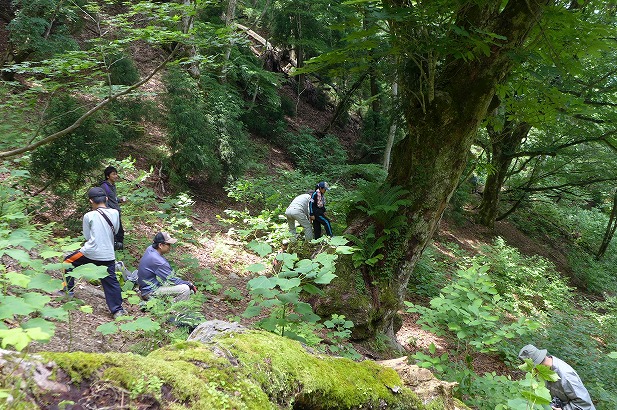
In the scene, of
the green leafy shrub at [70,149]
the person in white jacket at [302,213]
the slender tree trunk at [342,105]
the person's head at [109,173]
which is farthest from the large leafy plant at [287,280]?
the slender tree trunk at [342,105]

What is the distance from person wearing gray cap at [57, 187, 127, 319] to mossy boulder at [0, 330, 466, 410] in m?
3.06

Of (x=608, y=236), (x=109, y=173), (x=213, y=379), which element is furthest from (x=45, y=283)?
(x=608, y=236)

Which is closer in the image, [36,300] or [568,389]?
[36,300]

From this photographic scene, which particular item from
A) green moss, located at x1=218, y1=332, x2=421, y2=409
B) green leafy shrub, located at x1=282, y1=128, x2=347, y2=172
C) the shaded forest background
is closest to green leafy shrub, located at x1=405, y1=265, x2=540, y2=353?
the shaded forest background

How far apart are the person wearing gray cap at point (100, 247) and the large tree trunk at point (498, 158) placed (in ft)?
42.2

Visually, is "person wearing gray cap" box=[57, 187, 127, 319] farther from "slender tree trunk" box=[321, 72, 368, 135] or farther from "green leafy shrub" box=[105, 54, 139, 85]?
"slender tree trunk" box=[321, 72, 368, 135]

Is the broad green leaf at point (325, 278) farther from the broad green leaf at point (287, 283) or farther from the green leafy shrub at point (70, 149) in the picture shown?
the green leafy shrub at point (70, 149)

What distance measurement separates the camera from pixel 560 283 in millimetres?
11797

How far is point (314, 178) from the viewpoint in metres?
12.9

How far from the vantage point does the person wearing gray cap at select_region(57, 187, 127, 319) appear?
14.2ft

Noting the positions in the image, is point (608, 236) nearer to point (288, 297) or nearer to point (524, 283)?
point (524, 283)

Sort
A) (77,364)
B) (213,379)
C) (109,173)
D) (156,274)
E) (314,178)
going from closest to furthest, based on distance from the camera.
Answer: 1. (77,364)
2. (213,379)
3. (156,274)
4. (109,173)
5. (314,178)

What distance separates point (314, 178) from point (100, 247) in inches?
355

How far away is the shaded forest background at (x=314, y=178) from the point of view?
3801 mm
